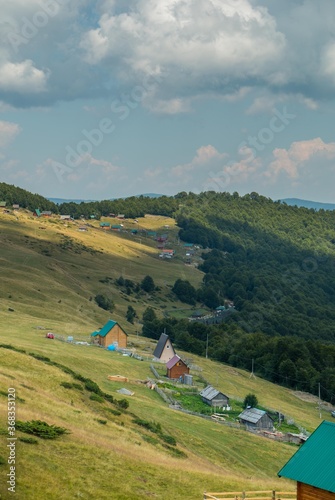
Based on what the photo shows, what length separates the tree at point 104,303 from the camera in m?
137

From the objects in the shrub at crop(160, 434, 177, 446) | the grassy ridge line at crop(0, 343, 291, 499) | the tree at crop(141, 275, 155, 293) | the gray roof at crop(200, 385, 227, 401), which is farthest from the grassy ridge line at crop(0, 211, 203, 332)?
the shrub at crop(160, 434, 177, 446)

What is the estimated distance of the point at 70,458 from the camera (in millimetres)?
29297

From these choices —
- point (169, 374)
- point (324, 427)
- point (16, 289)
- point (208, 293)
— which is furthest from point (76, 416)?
point (208, 293)

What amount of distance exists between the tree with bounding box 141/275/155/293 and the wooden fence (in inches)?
5749

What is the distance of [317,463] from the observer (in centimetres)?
2633

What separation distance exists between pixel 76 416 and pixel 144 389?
85.6 ft

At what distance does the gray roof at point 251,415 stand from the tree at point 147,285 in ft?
376

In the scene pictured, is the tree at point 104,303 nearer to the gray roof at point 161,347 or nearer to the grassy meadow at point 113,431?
the grassy meadow at point 113,431

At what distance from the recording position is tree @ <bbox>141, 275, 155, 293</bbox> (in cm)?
17650

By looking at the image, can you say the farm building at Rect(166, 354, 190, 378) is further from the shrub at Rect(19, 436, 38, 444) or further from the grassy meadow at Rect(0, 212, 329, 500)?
the shrub at Rect(19, 436, 38, 444)

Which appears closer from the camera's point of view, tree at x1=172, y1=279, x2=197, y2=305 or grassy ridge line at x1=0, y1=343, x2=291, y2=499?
grassy ridge line at x1=0, y1=343, x2=291, y2=499

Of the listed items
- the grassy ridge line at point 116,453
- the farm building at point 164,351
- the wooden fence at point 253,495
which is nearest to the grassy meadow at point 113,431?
the grassy ridge line at point 116,453

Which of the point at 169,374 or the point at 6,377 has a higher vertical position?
the point at 6,377

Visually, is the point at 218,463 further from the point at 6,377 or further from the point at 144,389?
the point at 144,389
